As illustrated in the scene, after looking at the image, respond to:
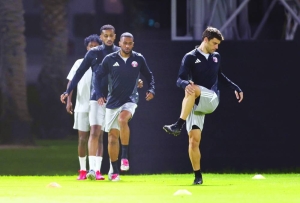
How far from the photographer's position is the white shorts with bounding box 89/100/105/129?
45.3ft

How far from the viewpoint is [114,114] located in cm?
1330

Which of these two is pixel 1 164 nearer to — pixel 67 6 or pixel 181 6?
pixel 67 6

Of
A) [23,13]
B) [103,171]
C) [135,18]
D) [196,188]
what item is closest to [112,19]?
[135,18]

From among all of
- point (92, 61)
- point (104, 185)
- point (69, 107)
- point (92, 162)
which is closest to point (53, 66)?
point (69, 107)

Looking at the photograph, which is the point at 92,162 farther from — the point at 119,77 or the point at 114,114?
the point at 119,77

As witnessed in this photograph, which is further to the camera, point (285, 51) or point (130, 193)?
point (285, 51)

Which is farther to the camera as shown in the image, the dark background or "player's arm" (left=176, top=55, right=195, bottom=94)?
the dark background

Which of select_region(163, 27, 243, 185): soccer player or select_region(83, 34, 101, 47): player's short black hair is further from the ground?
select_region(83, 34, 101, 47): player's short black hair

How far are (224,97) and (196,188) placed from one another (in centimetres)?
443

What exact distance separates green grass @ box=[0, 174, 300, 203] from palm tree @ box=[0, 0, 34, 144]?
3.65 feet

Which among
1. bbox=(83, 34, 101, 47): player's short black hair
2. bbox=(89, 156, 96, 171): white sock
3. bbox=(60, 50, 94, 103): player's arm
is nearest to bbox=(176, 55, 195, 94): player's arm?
bbox=(60, 50, 94, 103): player's arm

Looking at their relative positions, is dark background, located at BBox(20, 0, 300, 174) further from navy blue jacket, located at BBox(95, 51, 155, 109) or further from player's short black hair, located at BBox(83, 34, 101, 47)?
navy blue jacket, located at BBox(95, 51, 155, 109)

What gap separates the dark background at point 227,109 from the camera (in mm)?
15992

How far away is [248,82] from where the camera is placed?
16156 millimetres
